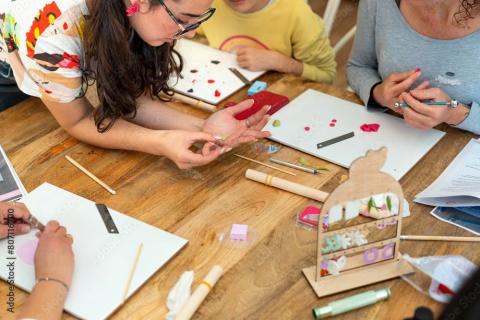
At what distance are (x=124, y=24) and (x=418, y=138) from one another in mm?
776

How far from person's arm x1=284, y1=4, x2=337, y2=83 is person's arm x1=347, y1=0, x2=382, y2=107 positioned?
7.0 inches

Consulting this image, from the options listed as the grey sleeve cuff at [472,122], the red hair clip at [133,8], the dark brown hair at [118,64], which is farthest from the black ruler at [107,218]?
the grey sleeve cuff at [472,122]

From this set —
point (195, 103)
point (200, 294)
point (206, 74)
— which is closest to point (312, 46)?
point (206, 74)

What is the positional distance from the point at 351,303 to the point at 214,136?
55 centimetres

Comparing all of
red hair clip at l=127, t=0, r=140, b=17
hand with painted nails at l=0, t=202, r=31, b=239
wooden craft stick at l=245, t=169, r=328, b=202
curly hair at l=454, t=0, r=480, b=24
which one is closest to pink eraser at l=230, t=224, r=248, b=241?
wooden craft stick at l=245, t=169, r=328, b=202

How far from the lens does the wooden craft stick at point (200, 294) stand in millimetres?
863

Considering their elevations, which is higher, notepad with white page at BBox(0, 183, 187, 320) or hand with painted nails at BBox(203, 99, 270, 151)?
hand with painted nails at BBox(203, 99, 270, 151)

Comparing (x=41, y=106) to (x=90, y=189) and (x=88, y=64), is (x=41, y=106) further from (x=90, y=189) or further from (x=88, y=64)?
(x=90, y=189)

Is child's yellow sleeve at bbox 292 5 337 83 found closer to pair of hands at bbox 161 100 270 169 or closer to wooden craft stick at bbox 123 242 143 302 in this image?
pair of hands at bbox 161 100 270 169

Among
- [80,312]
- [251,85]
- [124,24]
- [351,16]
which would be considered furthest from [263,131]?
[351,16]

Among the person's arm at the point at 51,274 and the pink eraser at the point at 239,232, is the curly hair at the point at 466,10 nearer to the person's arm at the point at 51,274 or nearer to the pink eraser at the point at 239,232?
the pink eraser at the point at 239,232

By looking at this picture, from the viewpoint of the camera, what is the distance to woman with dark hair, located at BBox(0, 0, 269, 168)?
1.15 meters

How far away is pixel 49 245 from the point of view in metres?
0.97

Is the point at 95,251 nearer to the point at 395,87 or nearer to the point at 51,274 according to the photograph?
the point at 51,274
